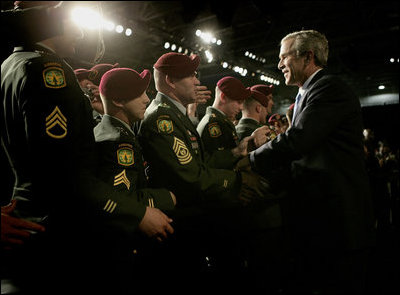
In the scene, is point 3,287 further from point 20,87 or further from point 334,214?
point 334,214

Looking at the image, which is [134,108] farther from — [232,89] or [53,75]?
[232,89]

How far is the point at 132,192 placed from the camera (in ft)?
6.16

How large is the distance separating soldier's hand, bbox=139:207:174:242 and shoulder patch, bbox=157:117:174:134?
81 centimetres

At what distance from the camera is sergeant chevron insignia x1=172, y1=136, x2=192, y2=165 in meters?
2.10

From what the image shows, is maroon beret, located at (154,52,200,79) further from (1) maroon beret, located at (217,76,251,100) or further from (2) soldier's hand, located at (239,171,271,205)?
(1) maroon beret, located at (217,76,251,100)

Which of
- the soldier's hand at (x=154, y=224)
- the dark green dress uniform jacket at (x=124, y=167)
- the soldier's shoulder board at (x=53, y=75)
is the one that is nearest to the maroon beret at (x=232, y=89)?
the dark green dress uniform jacket at (x=124, y=167)

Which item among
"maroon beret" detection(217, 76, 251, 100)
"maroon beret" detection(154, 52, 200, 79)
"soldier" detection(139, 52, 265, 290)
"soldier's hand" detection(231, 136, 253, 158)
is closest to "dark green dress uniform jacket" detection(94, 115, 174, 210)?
"soldier" detection(139, 52, 265, 290)

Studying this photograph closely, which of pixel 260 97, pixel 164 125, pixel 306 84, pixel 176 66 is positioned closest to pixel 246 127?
pixel 260 97

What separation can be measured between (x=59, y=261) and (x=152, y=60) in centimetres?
1076

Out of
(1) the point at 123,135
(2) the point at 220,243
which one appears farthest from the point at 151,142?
(2) the point at 220,243

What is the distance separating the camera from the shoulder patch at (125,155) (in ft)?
6.21

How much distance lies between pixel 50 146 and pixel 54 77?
11.4 inches

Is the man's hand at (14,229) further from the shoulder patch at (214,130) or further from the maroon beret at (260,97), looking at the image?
the maroon beret at (260,97)

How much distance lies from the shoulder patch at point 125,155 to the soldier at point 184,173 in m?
0.23
